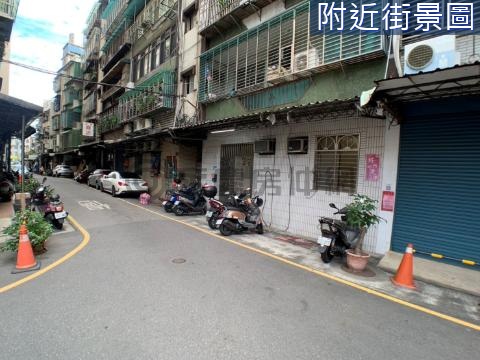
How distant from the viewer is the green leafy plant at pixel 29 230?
5.65 m

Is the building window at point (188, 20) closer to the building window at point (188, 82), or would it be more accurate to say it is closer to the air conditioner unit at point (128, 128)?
the building window at point (188, 82)

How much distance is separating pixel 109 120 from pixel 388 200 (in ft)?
80.2

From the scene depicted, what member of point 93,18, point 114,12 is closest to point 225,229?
point 114,12

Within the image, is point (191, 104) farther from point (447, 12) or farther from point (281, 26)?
point (447, 12)

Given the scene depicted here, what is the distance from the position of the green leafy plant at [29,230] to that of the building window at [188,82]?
34.6 ft

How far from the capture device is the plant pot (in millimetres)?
5621

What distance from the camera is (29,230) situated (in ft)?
19.2

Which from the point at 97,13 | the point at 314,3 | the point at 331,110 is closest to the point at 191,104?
the point at 314,3

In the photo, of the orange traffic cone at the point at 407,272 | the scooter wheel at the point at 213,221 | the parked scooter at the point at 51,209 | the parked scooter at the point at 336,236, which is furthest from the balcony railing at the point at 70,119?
the orange traffic cone at the point at 407,272

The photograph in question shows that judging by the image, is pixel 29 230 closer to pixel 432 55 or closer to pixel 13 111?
pixel 13 111

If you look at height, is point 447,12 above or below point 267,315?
above

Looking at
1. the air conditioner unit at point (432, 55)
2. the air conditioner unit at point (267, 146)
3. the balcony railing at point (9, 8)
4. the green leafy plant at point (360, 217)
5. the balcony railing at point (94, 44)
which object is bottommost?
the green leafy plant at point (360, 217)

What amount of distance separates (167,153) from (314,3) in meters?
11.4

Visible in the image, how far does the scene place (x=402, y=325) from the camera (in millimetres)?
3697
